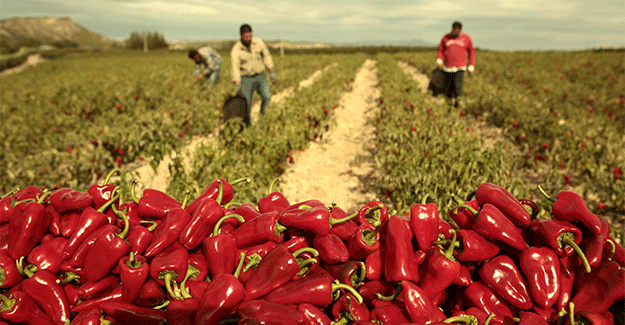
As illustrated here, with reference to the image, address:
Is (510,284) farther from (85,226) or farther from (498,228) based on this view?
(85,226)

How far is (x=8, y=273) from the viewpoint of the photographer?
1784 millimetres

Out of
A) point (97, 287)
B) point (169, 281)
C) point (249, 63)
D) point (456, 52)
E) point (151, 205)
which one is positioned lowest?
point (97, 287)

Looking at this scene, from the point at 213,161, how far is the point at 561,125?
7.04m

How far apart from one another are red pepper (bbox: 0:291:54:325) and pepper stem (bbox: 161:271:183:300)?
0.69 metres

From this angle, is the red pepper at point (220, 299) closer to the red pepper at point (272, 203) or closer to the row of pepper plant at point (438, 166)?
the red pepper at point (272, 203)

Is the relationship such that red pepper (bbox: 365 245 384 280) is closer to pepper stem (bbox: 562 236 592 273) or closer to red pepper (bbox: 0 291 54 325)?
pepper stem (bbox: 562 236 592 273)

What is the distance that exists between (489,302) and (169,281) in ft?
4.92

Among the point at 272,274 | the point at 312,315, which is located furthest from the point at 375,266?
the point at 272,274

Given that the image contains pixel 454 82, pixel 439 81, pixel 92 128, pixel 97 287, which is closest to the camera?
pixel 97 287

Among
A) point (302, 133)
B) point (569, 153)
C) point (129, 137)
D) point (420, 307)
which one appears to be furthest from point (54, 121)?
point (569, 153)

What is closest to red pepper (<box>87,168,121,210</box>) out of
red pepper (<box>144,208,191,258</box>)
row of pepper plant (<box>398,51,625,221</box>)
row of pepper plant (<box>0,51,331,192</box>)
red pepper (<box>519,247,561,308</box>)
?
red pepper (<box>144,208,191,258</box>)

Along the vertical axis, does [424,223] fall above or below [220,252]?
above

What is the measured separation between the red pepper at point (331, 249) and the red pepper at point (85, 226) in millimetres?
1162

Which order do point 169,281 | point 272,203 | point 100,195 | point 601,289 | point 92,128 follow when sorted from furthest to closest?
point 92,128 → point 272,203 → point 100,195 → point 169,281 → point 601,289
